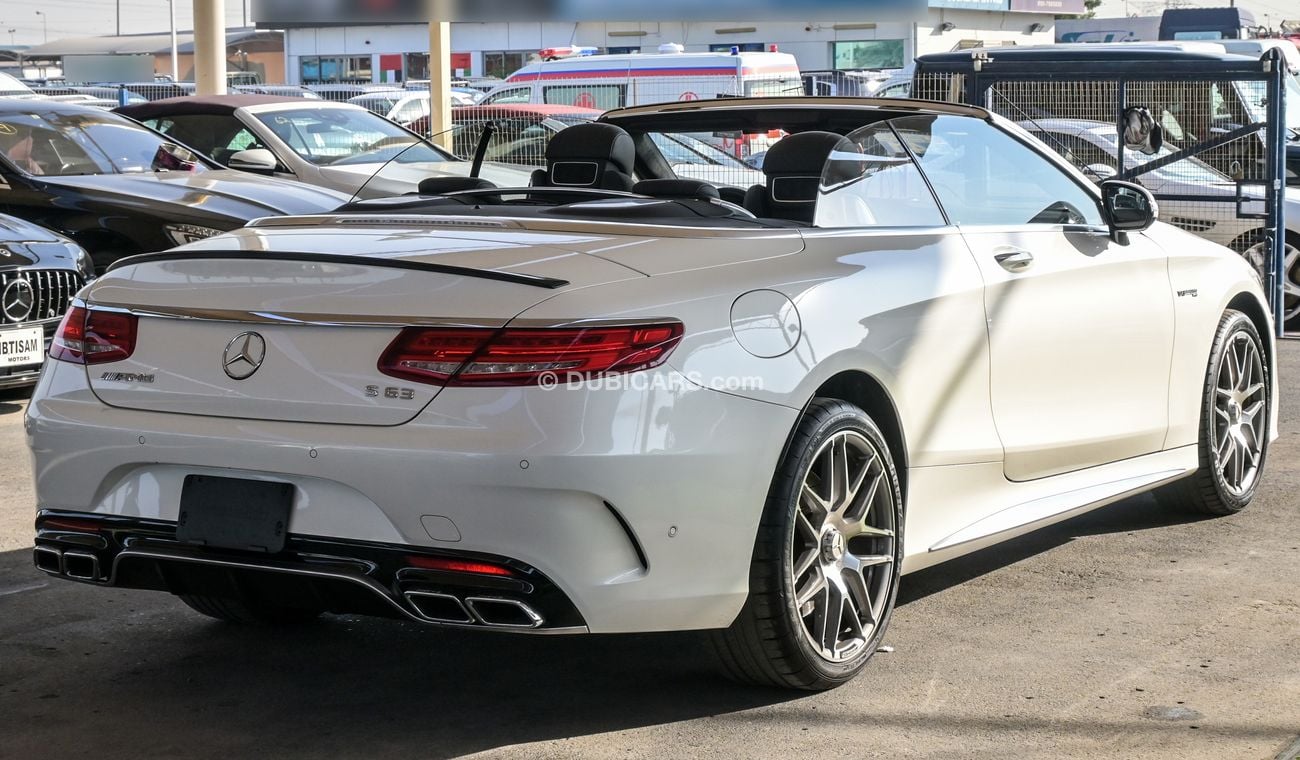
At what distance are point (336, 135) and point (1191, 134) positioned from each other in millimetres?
6180

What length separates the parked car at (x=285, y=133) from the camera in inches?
474

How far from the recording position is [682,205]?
4.18 meters

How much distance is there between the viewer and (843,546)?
3910mm

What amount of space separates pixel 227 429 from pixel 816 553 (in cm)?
133

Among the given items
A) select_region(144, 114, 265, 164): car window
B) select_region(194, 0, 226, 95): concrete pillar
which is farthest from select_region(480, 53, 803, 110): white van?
select_region(144, 114, 265, 164): car window

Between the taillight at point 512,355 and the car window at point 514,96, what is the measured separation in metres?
19.5

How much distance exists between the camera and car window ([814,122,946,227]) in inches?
164

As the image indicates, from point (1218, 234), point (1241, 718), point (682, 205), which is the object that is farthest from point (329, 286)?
point (1218, 234)

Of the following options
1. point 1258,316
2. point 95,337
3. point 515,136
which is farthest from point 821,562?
point 515,136

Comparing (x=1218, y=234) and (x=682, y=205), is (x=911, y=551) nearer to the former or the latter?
(x=682, y=205)

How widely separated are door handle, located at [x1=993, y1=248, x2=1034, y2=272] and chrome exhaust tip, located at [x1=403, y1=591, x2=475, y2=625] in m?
1.90

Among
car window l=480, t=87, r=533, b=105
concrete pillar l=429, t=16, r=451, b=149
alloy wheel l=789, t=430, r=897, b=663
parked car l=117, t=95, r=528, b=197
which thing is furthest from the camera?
car window l=480, t=87, r=533, b=105

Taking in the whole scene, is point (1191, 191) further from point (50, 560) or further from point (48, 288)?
point (50, 560)

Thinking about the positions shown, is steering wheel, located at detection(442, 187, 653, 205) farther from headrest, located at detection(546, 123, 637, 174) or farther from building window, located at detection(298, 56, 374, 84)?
building window, located at detection(298, 56, 374, 84)
